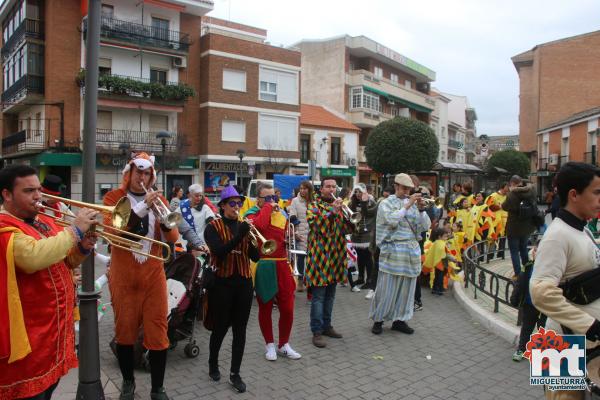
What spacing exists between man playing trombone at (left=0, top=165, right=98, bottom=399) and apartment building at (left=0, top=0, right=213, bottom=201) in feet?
71.0

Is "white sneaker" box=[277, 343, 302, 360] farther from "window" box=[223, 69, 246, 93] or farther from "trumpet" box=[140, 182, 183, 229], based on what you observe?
"window" box=[223, 69, 246, 93]

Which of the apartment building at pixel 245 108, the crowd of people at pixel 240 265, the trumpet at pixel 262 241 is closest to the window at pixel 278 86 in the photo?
the apartment building at pixel 245 108

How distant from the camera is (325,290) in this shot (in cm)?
564

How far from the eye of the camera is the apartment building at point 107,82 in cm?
2430

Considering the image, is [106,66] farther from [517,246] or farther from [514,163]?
[514,163]

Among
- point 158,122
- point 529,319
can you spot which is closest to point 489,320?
point 529,319

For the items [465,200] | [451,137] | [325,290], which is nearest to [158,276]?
[325,290]

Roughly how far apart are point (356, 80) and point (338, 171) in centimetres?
863

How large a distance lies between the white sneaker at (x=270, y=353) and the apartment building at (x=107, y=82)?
66.6 feet

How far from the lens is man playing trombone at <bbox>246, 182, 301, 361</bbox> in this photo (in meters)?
4.88

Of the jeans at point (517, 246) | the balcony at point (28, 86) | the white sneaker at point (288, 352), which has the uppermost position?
the balcony at point (28, 86)

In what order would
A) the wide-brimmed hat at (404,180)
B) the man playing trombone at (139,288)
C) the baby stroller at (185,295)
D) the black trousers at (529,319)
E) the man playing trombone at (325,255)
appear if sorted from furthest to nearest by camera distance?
1. the wide-brimmed hat at (404,180)
2. the man playing trombone at (325,255)
3. the baby stroller at (185,295)
4. the black trousers at (529,319)
5. the man playing trombone at (139,288)

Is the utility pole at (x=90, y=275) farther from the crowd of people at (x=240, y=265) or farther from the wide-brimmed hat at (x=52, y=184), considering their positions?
the wide-brimmed hat at (x=52, y=184)

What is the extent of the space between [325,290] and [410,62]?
44548mm
